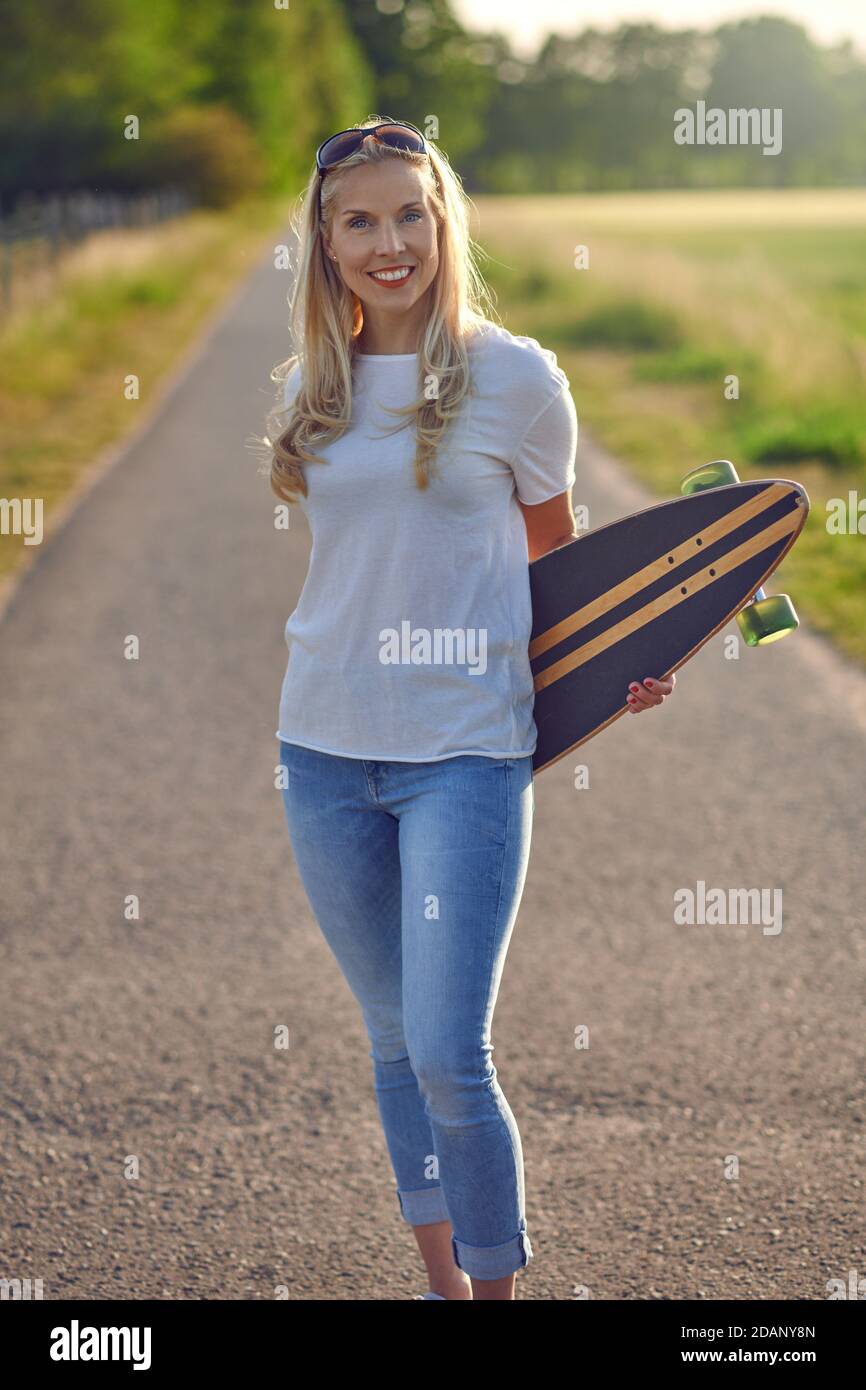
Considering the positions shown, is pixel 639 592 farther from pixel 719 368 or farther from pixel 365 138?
pixel 719 368

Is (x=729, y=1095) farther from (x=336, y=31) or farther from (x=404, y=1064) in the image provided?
(x=336, y=31)

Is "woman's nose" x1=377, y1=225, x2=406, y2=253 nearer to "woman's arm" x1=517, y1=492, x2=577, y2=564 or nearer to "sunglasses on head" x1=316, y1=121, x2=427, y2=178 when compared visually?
"sunglasses on head" x1=316, y1=121, x2=427, y2=178

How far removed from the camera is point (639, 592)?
2689 mm

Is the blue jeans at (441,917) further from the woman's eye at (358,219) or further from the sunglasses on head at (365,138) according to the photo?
the sunglasses on head at (365,138)

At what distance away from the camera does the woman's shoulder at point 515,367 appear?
2379mm

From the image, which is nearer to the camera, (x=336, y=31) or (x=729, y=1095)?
(x=729, y=1095)

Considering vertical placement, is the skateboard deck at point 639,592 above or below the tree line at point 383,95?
below

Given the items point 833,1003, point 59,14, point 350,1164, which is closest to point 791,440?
point 833,1003

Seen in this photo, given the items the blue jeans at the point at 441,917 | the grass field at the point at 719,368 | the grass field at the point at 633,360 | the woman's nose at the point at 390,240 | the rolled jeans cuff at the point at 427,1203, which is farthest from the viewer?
the grass field at the point at 633,360

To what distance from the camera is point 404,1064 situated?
8.59 ft

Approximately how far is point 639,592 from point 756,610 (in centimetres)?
21

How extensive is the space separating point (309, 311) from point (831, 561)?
674 centimetres

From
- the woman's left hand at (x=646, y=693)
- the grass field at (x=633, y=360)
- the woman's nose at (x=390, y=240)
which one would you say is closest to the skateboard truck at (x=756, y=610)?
the woman's left hand at (x=646, y=693)

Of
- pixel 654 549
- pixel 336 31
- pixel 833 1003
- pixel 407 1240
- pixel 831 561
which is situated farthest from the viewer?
pixel 336 31
